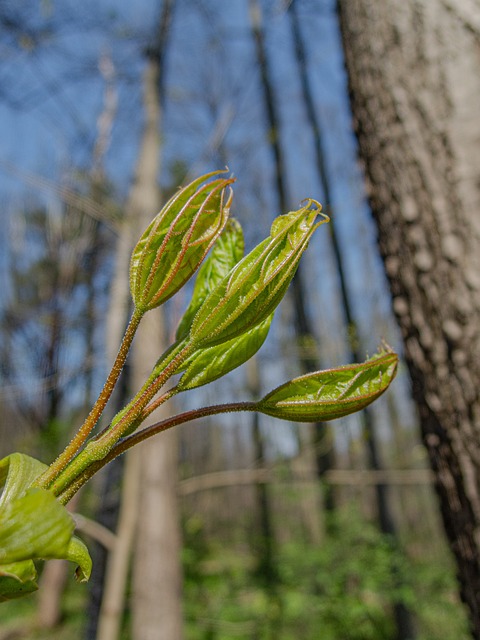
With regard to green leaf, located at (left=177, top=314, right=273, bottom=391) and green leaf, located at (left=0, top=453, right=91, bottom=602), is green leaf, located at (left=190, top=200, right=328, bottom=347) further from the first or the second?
green leaf, located at (left=0, top=453, right=91, bottom=602)

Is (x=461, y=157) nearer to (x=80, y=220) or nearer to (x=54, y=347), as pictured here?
(x=54, y=347)

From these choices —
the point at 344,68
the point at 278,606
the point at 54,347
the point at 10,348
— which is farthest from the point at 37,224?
the point at 344,68

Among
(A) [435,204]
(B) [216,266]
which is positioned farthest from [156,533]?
(B) [216,266]

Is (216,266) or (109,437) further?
(216,266)

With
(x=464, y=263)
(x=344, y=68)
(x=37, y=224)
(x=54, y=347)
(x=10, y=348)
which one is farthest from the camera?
(x=37, y=224)

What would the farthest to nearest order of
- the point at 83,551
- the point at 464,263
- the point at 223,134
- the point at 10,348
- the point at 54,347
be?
1. the point at 10,348
2. the point at 54,347
3. the point at 223,134
4. the point at 464,263
5. the point at 83,551

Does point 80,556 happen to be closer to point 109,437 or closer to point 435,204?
point 109,437
